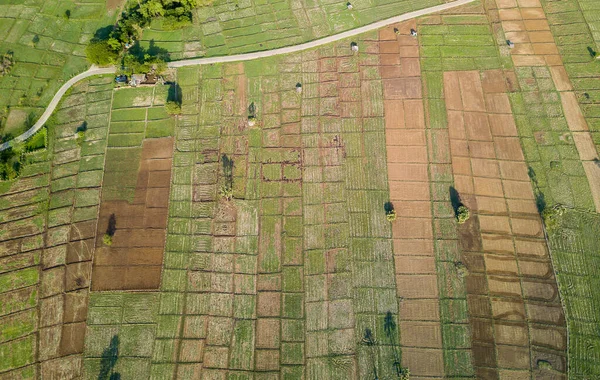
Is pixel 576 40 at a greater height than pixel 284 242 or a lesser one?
greater

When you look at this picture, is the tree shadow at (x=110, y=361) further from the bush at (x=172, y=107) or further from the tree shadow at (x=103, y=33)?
the tree shadow at (x=103, y=33)

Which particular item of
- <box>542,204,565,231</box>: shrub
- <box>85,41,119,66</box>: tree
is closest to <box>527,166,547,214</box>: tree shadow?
<box>542,204,565,231</box>: shrub

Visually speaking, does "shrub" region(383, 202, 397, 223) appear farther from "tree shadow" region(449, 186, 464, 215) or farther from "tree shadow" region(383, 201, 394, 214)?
"tree shadow" region(449, 186, 464, 215)

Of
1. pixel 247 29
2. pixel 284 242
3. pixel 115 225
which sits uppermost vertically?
pixel 247 29

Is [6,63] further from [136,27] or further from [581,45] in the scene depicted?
Result: [581,45]

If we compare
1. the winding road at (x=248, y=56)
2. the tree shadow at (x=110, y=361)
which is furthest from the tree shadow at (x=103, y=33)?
the tree shadow at (x=110, y=361)

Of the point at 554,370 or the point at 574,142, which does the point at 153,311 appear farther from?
the point at 574,142

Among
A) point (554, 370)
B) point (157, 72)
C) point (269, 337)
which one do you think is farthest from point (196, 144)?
point (554, 370)
